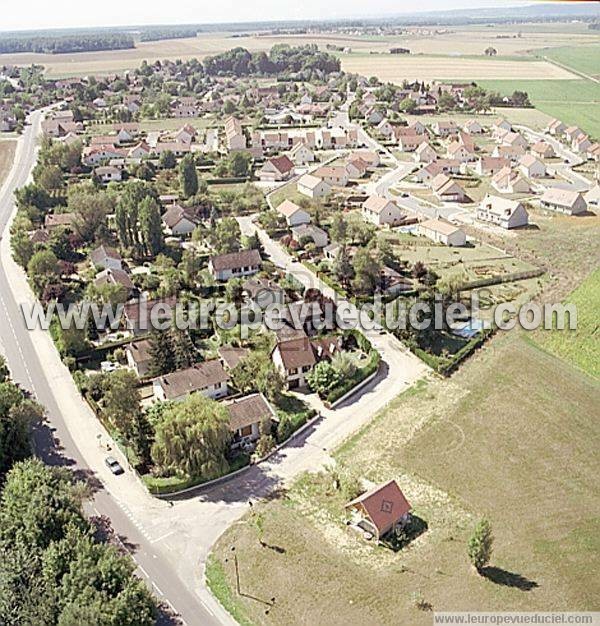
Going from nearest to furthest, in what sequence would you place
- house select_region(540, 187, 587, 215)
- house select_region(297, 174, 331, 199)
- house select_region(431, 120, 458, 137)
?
1. house select_region(540, 187, 587, 215)
2. house select_region(297, 174, 331, 199)
3. house select_region(431, 120, 458, 137)

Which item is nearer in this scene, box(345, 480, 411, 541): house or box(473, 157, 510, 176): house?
box(345, 480, 411, 541): house

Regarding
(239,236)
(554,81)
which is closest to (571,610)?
(239,236)

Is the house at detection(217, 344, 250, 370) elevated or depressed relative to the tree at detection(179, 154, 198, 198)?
depressed

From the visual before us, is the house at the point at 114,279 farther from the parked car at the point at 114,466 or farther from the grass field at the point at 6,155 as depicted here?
the grass field at the point at 6,155

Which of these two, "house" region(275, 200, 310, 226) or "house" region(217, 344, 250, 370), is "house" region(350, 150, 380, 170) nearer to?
"house" region(275, 200, 310, 226)

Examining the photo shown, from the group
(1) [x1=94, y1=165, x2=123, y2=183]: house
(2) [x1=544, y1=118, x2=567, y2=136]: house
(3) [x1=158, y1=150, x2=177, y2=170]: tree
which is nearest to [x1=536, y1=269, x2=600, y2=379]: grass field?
(3) [x1=158, y1=150, x2=177, y2=170]: tree

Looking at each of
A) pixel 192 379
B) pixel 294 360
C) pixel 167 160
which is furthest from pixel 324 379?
pixel 167 160

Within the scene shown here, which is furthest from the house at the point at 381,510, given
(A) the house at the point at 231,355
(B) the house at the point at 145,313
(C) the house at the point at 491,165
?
(C) the house at the point at 491,165
